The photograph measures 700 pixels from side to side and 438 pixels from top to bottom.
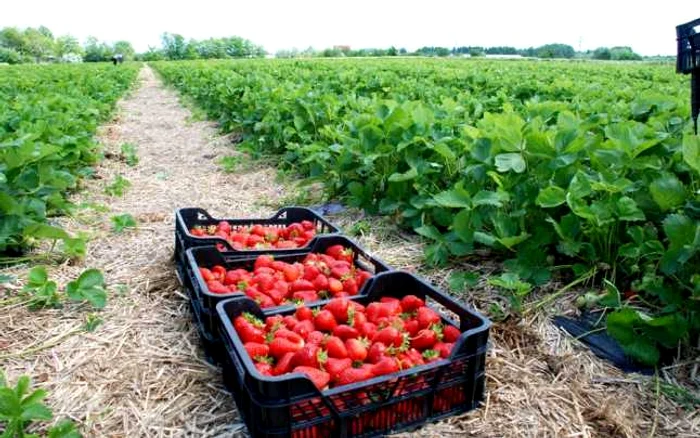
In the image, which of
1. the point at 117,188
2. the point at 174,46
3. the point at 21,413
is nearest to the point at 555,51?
the point at 174,46

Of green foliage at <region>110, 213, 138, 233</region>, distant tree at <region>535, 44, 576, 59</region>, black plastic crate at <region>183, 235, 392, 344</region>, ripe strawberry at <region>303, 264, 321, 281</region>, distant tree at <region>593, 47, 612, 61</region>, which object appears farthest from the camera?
distant tree at <region>535, 44, 576, 59</region>

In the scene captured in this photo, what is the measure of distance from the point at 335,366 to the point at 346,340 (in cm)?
19

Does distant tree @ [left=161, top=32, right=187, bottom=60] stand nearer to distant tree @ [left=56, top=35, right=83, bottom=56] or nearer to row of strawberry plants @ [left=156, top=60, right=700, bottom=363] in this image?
distant tree @ [left=56, top=35, right=83, bottom=56]

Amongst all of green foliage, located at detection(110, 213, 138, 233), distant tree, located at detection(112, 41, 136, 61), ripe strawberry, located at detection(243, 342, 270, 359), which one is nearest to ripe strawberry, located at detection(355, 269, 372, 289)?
ripe strawberry, located at detection(243, 342, 270, 359)

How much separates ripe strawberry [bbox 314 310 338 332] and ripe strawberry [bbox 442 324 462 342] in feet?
1.26

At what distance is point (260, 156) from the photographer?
6.66 m

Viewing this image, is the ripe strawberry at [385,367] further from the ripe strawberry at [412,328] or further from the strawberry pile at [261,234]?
the strawberry pile at [261,234]

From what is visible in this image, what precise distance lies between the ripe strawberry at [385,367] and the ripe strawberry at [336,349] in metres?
0.12

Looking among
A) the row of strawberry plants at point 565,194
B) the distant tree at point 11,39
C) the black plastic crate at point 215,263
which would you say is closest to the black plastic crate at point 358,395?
the black plastic crate at point 215,263

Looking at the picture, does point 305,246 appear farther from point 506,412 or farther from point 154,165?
point 154,165

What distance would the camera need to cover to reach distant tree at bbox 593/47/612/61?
48213 millimetres

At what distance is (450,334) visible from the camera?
Answer: 2096mm

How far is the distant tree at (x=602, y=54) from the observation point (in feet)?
158

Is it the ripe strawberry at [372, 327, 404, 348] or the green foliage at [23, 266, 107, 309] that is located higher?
the ripe strawberry at [372, 327, 404, 348]
